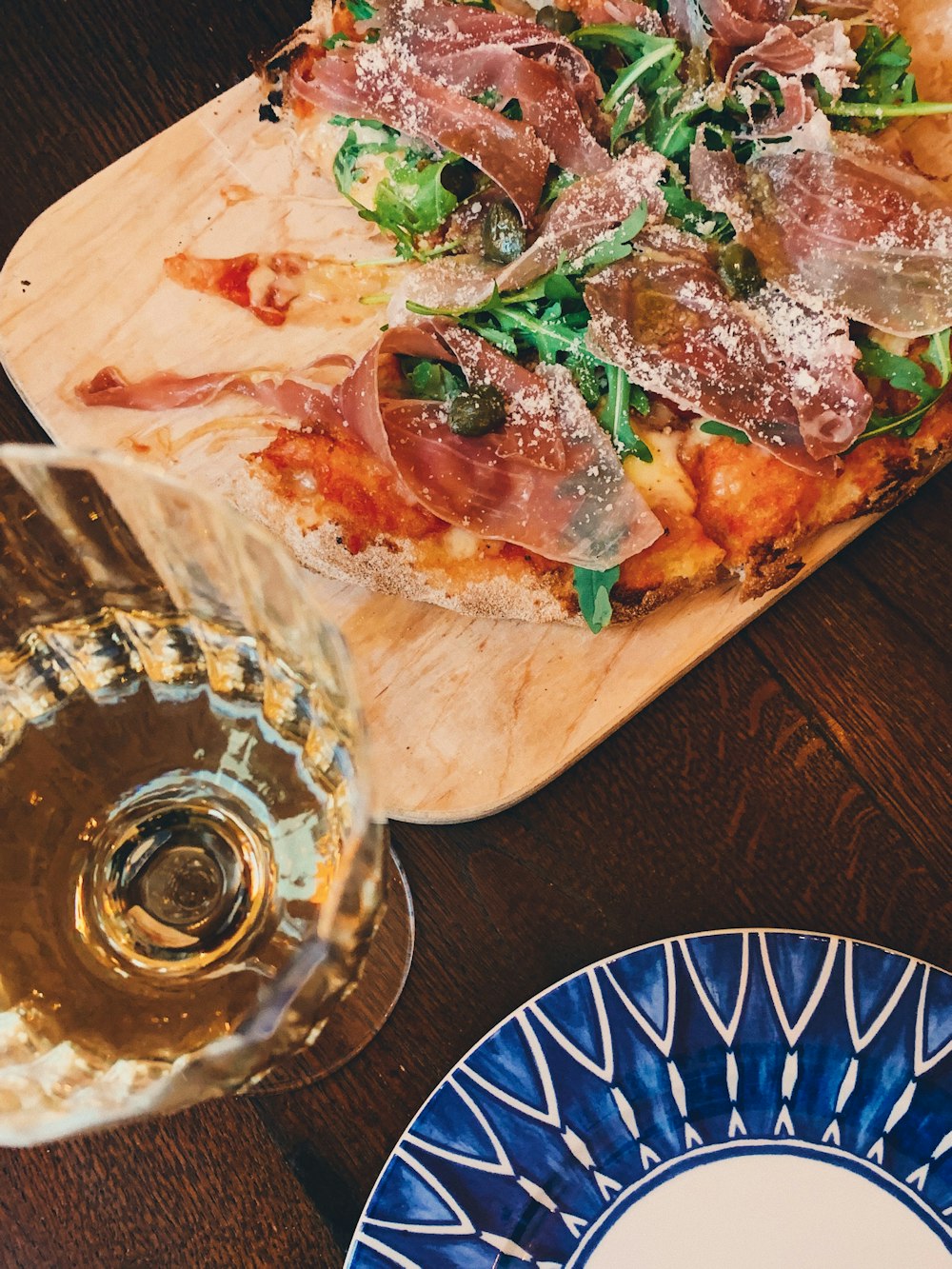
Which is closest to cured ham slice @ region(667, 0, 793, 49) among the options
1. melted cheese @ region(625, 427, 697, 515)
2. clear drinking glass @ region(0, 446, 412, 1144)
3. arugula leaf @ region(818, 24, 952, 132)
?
arugula leaf @ region(818, 24, 952, 132)

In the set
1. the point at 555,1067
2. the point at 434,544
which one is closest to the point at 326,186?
the point at 434,544

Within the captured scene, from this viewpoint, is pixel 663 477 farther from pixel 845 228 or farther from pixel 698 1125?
pixel 698 1125

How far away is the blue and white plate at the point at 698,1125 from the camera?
1.70 metres

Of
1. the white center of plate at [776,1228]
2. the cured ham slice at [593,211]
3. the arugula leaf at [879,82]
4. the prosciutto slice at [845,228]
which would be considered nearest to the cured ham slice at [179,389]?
the cured ham slice at [593,211]

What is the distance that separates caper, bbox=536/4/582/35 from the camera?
1.93 meters

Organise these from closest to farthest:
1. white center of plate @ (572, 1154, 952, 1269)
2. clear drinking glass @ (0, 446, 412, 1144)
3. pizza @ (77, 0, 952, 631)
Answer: clear drinking glass @ (0, 446, 412, 1144) → white center of plate @ (572, 1154, 952, 1269) → pizza @ (77, 0, 952, 631)

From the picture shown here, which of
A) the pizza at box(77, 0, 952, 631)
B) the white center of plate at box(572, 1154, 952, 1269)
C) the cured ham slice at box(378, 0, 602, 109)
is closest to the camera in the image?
the white center of plate at box(572, 1154, 952, 1269)

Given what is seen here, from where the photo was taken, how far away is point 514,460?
1.81m

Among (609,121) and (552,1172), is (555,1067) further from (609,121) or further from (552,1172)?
(609,121)

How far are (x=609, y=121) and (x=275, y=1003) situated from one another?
1.53m

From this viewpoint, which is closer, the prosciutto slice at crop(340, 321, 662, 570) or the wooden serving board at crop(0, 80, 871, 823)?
the prosciutto slice at crop(340, 321, 662, 570)

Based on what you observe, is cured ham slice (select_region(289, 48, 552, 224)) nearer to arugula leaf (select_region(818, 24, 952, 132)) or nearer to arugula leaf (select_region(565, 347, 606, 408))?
arugula leaf (select_region(565, 347, 606, 408))

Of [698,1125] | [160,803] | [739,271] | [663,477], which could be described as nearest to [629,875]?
[698,1125]

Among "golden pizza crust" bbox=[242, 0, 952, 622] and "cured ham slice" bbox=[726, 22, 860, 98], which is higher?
"cured ham slice" bbox=[726, 22, 860, 98]
